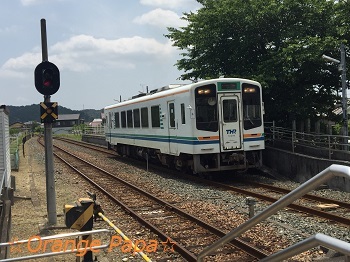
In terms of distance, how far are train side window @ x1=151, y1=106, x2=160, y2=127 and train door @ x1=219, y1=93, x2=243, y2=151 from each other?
3.21 metres

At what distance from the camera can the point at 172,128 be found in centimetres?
1490

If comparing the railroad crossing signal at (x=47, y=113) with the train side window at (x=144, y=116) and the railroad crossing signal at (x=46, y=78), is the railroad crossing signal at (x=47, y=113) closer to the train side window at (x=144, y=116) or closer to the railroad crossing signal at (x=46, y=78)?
the railroad crossing signal at (x=46, y=78)

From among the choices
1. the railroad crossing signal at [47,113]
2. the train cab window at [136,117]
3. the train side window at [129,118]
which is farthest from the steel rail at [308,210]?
the train side window at [129,118]

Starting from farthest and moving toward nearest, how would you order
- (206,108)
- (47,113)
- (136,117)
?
1. (136,117)
2. (206,108)
3. (47,113)

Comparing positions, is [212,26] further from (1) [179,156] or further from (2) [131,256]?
(2) [131,256]

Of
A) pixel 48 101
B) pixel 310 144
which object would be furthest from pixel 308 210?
pixel 310 144

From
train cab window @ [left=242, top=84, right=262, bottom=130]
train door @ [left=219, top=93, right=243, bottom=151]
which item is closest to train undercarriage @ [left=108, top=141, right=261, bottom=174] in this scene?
train door @ [left=219, top=93, right=243, bottom=151]

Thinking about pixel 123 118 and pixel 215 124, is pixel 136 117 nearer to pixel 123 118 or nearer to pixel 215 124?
pixel 123 118

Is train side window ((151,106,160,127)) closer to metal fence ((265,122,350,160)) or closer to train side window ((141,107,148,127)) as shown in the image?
train side window ((141,107,148,127))

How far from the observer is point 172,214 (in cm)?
925

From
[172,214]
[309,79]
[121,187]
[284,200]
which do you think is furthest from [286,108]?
[284,200]

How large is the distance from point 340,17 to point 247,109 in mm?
7249

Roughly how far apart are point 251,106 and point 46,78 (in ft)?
25.5

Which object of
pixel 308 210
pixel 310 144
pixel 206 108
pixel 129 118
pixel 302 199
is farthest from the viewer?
pixel 129 118
